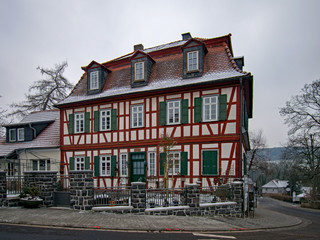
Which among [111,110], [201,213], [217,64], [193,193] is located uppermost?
[217,64]

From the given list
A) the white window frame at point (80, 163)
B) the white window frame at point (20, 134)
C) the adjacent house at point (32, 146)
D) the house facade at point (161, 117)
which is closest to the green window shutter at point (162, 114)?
the house facade at point (161, 117)

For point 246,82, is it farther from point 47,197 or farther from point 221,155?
point 47,197

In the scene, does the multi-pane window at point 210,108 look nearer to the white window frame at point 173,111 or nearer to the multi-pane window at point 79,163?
the white window frame at point 173,111

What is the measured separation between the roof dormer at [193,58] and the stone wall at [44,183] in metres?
9.47

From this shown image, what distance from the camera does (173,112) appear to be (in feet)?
58.7

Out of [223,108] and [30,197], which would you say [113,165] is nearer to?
[30,197]

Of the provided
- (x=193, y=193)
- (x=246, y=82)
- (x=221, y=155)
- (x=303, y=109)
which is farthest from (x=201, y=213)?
(x=303, y=109)

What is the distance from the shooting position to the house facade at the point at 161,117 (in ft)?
53.3

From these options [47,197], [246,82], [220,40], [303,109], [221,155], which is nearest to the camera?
[47,197]

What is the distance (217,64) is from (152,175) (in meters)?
7.66

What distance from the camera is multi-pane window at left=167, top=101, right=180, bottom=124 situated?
17.8 metres

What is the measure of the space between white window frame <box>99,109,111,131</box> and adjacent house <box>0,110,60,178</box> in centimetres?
405

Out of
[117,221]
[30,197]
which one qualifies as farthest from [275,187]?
[117,221]

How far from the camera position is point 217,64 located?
17.5 metres
